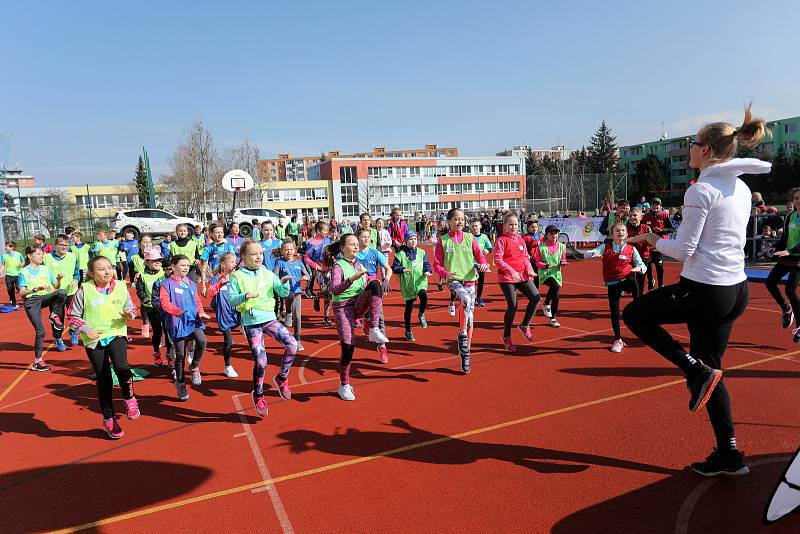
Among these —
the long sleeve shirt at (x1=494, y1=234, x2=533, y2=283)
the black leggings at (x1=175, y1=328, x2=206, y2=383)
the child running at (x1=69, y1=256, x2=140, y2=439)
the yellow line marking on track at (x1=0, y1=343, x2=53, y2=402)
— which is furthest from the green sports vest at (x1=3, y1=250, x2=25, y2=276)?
the long sleeve shirt at (x1=494, y1=234, x2=533, y2=283)

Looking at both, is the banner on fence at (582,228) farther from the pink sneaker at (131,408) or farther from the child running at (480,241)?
the pink sneaker at (131,408)

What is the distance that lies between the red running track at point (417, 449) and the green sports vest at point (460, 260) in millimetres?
1239

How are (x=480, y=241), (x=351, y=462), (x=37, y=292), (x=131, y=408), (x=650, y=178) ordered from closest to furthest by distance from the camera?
1. (x=351, y=462)
2. (x=131, y=408)
3. (x=37, y=292)
4. (x=480, y=241)
5. (x=650, y=178)

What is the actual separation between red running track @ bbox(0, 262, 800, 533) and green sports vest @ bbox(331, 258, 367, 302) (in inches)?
45.6

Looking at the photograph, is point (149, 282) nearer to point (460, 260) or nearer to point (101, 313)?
point (101, 313)

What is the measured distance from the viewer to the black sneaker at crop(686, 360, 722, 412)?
323 centimetres

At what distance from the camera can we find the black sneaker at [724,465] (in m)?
3.48

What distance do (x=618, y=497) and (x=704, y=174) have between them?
225 centimetres

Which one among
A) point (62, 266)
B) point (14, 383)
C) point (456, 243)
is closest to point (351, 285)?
point (456, 243)

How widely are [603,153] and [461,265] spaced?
78.8m

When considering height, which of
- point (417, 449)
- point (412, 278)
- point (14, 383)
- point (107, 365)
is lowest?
point (14, 383)

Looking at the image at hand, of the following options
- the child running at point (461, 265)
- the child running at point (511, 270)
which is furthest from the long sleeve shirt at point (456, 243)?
the child running at point (511, 270)

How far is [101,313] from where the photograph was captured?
16.2 ft

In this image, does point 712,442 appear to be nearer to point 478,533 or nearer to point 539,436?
point 539,436
